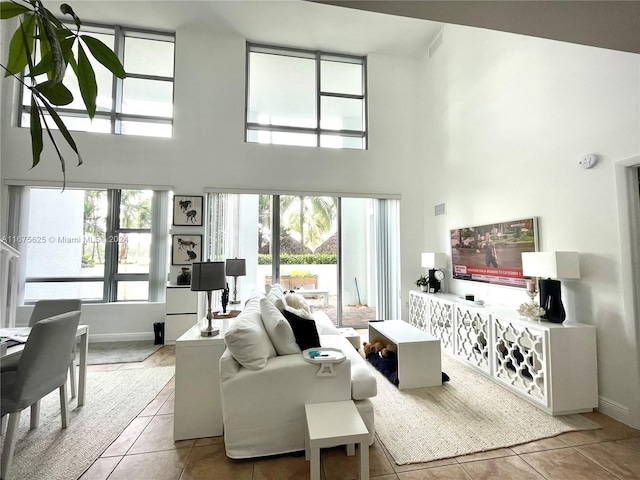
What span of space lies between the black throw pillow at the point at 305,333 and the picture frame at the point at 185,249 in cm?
291

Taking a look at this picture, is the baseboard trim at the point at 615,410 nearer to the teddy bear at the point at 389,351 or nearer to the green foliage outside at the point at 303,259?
the teddy bear at the point at 389,351

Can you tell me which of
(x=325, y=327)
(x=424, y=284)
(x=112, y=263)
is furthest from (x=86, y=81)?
(x=112, y=263)

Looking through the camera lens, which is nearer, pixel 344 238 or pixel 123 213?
pixel 123 213

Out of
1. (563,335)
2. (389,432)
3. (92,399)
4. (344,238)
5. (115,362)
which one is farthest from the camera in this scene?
(344,238)

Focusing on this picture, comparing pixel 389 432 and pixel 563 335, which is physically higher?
pixel 563 335

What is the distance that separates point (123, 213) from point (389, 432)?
4788mm

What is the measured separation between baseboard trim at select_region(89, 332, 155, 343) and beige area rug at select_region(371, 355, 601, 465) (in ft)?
12.1

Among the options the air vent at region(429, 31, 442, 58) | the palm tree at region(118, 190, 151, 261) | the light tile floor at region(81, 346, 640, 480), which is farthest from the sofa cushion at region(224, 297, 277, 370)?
the air vent at region(429, 31, 442, 58)

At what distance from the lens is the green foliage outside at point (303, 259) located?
16.6 ft

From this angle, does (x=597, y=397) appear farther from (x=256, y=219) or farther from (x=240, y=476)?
(x=256, y=219)

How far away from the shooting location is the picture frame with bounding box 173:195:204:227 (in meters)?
4.72

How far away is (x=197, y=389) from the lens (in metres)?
2.24

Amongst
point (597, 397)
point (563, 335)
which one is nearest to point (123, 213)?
point (563, 335)

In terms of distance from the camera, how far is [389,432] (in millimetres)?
2309
